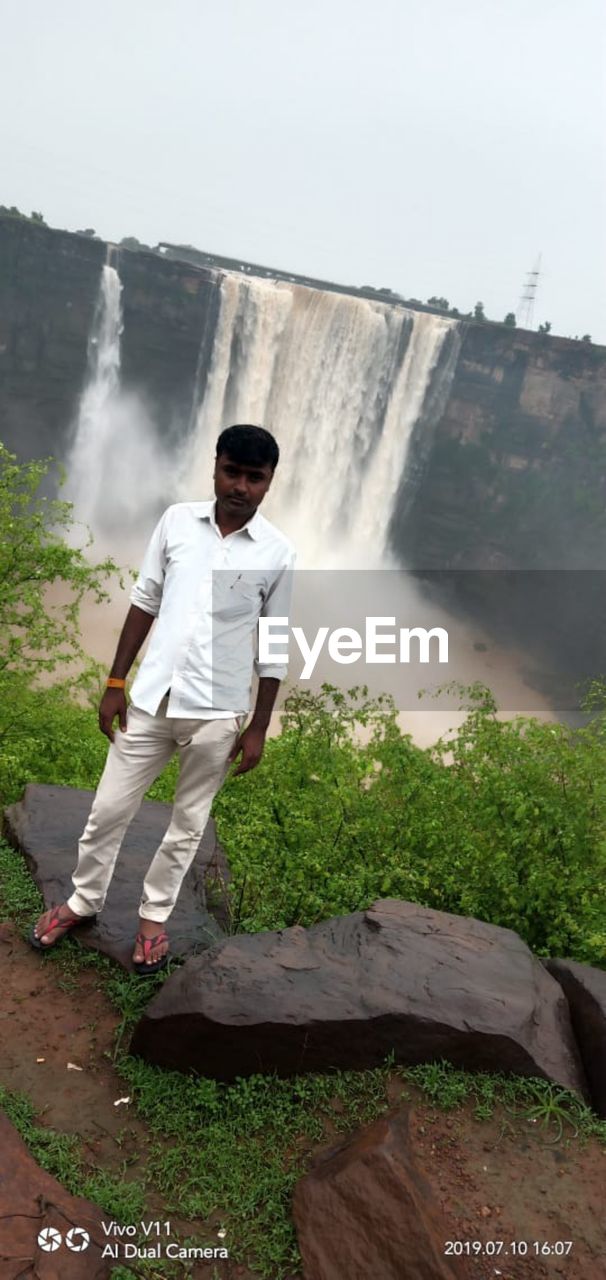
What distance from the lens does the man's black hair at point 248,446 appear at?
242 centimetres

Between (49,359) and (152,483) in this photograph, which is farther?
(152,483)

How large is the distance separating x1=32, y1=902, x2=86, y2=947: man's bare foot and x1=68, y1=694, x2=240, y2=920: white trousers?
0.24 metres

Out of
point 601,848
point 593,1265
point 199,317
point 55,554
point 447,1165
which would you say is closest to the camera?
point 593,1265

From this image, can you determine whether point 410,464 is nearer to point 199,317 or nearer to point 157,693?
point 199,317

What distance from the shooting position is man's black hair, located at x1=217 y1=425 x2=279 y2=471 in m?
2.42

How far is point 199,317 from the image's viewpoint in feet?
72.0

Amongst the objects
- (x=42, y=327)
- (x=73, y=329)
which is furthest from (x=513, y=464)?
(x=42, y=327)

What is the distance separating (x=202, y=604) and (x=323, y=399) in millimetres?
20765

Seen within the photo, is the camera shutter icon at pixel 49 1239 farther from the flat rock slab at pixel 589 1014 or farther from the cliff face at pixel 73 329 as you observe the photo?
the cliff face at pixel 73 329

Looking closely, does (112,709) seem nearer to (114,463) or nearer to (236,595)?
(236,595)

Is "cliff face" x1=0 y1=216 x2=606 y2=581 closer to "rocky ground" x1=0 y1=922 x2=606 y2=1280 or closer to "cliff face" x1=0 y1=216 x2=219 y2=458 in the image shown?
"cliff face" x1=0 y1=216 x2=219 y2=458

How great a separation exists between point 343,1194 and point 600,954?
188 cm

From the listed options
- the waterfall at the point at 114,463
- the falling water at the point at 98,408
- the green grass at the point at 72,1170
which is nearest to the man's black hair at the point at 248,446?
the green grass at the point at 72,1170

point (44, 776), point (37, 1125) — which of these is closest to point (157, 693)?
point (37, 1125)
